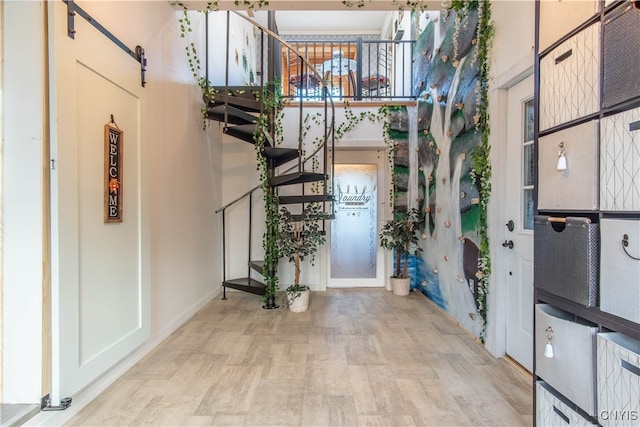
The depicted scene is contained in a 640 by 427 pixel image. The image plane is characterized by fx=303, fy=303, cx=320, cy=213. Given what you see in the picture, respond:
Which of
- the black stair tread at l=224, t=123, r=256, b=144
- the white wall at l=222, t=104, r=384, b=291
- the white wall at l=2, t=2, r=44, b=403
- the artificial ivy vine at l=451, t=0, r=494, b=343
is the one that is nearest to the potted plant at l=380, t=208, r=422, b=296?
the white wall at l=222, t=104, r=384, b=291

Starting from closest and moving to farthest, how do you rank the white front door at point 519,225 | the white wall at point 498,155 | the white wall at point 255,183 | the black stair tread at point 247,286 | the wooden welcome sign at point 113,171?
the wooden welcome sign at point 113,171 < the white front door at point 519,225 < the white wall at point 498,155 < the black stair tread at point 247,286 < the white wall at point 255,183

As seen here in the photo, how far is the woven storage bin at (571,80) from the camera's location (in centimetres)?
107

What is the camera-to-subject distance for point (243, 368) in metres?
2.20

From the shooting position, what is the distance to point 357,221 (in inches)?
177

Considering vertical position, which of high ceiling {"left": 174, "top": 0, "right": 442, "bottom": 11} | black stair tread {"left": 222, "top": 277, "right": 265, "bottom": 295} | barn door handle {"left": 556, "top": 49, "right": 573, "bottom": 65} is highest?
high ceiling {"left": 174, "top": 0, "right": 442, "bottom": 11}

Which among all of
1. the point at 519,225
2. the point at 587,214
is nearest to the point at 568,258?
A: the point at 587,214

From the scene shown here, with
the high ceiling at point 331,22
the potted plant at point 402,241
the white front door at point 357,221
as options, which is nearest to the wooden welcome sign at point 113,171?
the white front door at point 357,221

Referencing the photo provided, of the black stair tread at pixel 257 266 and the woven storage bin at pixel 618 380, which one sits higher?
the woven storage bin at pixel 618 380

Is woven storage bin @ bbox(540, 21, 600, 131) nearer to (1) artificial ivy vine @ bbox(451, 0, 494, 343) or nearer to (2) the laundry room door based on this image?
(1) artificial ivy vine @ bbox(451, 0, 494, 343)

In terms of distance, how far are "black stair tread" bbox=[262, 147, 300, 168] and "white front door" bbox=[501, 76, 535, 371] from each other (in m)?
2.00

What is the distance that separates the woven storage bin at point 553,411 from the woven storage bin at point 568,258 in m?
0.42

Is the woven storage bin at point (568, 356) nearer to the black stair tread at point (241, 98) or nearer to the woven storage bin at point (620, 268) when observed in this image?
the woven storage bin at point (620, 268)

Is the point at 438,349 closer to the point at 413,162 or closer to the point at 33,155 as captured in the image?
the point at 413,162

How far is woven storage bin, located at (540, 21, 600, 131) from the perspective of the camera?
1066mm
